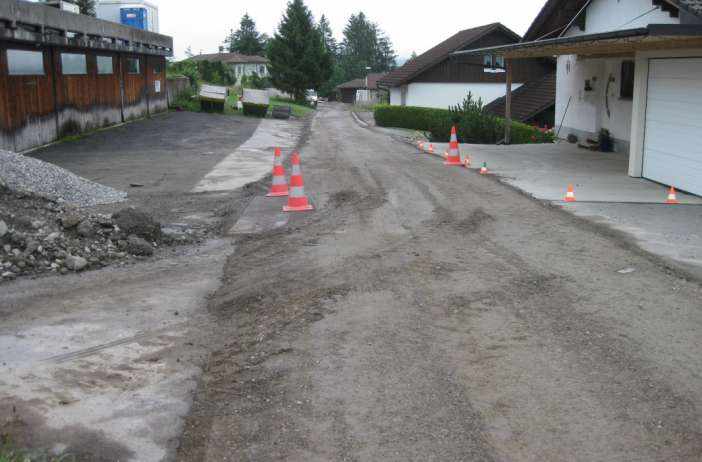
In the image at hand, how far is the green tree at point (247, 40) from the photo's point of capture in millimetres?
130625

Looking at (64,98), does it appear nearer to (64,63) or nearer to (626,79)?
(64,63)

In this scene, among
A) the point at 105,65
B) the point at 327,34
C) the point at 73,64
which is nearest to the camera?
the point at 73,64

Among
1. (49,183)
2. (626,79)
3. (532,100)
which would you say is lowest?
(49,183)

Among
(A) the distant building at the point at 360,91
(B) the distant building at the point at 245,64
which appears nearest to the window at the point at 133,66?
(A) the distant building at the point at 360,91

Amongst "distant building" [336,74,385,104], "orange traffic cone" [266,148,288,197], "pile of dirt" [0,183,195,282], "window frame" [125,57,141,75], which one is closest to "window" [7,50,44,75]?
"window frame" [125,57,141,75]

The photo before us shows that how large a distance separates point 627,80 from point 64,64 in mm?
17920

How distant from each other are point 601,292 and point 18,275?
6141 millimetres

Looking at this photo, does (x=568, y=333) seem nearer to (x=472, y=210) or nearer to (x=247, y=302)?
(x=247, y=302)

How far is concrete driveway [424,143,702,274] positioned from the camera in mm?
9836

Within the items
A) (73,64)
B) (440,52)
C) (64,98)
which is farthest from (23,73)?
(440,52)

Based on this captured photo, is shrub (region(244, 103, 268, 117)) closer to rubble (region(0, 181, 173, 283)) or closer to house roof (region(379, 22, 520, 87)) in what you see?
house roof (region(379, 22, 520, 87))

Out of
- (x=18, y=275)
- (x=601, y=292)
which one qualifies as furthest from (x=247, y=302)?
(x=601, y=292)

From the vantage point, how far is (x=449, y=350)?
19.0 ft

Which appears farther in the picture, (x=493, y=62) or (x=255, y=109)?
(x=493, y=62)
